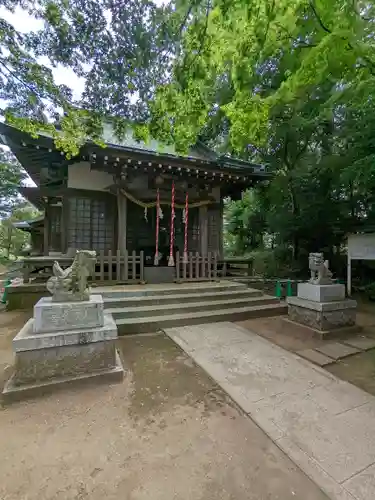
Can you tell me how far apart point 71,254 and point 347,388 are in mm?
6523

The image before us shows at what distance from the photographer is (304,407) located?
235 centimetres

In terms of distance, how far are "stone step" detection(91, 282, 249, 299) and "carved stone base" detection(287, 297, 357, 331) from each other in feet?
6.12

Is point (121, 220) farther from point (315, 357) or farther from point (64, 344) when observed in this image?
point (315, 357)

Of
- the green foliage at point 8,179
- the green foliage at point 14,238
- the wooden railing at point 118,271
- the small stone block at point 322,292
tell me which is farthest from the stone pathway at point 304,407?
the green foliage at point 14,238

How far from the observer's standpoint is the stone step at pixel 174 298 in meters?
4.93

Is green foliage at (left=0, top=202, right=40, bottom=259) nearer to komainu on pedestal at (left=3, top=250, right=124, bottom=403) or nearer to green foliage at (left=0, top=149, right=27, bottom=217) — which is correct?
green foliage at (left=0, top=149, right=27, bottom=217)

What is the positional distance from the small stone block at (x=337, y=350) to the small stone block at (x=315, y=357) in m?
0.10

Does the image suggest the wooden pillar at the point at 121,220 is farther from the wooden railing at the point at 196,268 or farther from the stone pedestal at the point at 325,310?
the stone pedestal at the point at 325,310

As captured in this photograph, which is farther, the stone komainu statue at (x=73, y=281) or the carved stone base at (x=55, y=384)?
the stone komainu statue at (x=73, y=281)

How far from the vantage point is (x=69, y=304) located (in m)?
2.89

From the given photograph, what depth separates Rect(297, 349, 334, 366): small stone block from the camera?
3318mm

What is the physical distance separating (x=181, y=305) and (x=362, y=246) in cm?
608

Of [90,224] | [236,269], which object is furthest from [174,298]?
[236,269]

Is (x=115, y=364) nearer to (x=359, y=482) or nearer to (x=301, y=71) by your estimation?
(x=359, y=482)
